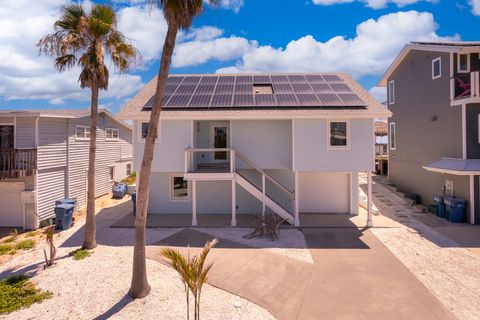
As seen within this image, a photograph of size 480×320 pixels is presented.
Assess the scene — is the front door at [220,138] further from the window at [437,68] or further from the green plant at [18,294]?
Answer: the window at [437,68]

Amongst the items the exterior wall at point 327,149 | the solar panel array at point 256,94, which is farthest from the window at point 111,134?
the exterior wall at point 327,149

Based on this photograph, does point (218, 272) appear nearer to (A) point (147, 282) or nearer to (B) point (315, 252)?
(A) point (147, 282)

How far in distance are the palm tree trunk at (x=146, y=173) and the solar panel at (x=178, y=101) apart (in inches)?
284

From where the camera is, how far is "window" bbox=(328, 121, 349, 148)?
13.6 m

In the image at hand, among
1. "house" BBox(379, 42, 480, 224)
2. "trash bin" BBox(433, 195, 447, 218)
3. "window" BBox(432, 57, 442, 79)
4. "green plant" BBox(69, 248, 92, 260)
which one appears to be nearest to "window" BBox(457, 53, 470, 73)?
"house" BBox(379, 42, 480, 224)

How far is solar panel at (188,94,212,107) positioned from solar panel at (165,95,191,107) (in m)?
0.33

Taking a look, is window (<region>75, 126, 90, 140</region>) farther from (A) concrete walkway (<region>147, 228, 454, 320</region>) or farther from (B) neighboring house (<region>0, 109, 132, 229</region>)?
(A) concrete walkway (<region>147, 228, 454, 320</region>)

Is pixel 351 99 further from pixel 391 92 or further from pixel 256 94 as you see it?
pixel 391 92

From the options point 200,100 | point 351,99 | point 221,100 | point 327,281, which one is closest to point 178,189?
point 200,100

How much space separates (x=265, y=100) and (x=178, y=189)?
722 cm

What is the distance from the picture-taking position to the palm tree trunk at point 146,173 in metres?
7.19

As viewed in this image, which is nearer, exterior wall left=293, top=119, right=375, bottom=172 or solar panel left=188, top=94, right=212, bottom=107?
exterior wall left=293, top=119, right=375, bottom=172

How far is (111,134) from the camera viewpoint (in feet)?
75.1

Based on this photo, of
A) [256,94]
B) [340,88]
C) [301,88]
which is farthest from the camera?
[301,88]
